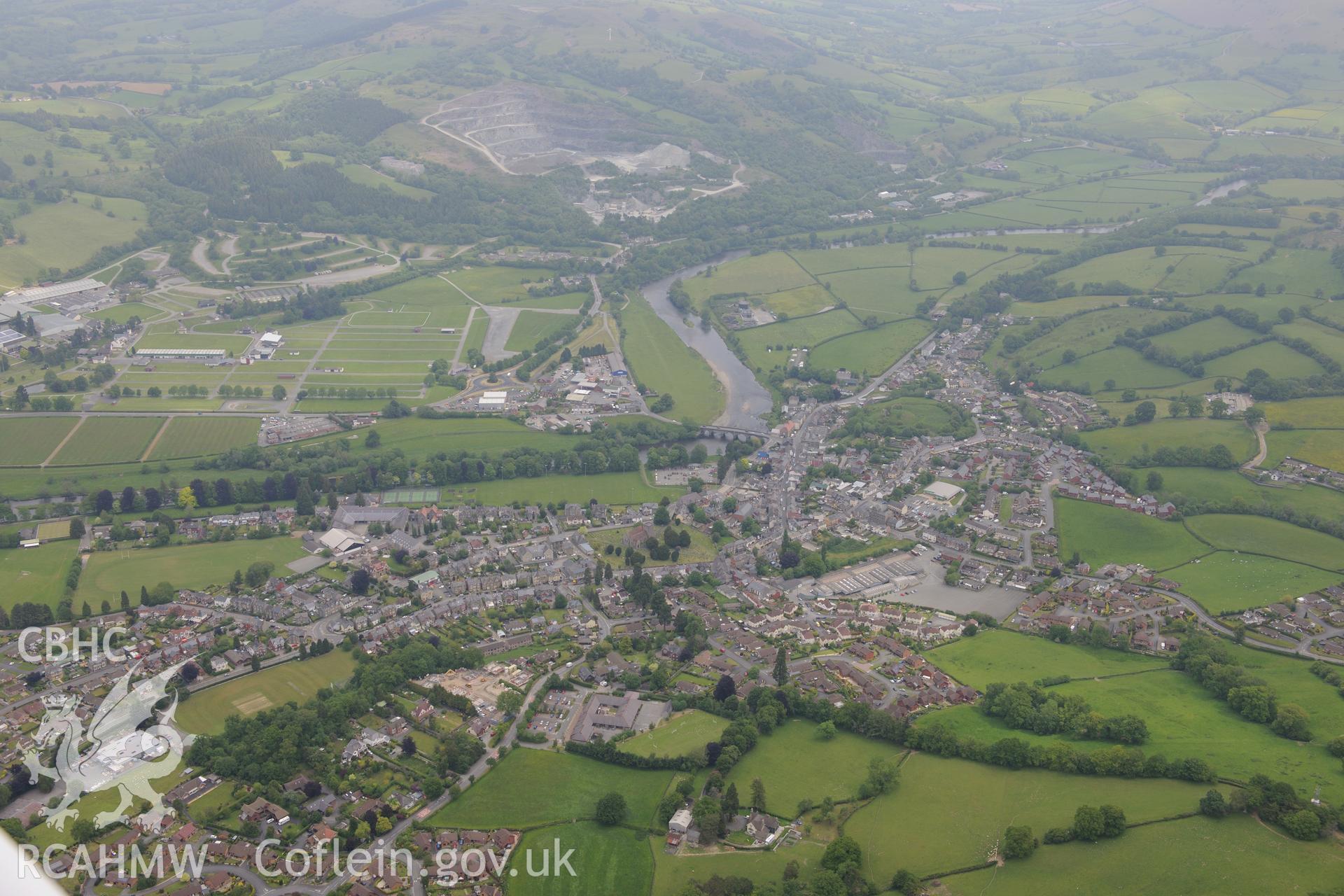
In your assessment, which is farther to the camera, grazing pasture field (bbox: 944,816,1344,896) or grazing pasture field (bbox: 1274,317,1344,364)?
grazing pasture field (bbox: 1274,317,1344,364)

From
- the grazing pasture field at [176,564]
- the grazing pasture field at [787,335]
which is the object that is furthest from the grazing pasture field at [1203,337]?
the grazing pasture field at [176,564]

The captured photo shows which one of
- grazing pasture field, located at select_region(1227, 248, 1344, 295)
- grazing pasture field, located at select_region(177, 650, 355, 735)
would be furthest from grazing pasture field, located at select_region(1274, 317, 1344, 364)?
grazing pasture field, located at select_region(177, 650, 355, 735)

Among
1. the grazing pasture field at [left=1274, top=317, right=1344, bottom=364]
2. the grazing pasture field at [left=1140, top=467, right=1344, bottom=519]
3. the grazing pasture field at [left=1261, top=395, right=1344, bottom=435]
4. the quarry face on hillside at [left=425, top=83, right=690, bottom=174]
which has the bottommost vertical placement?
the grazing pasture field at [left=1140, top=467, right=1344, bottom=519]

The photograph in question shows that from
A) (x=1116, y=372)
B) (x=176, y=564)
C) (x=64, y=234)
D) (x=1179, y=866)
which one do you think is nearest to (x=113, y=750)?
(x=176, y=564)

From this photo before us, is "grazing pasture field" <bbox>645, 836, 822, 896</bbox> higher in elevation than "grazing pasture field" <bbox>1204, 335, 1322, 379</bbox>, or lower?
lower

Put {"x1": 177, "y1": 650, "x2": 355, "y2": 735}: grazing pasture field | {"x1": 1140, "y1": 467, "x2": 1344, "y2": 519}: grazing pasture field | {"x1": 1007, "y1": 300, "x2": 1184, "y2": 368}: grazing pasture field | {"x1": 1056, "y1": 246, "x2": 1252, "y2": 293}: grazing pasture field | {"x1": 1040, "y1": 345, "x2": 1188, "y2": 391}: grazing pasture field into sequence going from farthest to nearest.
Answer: {"x1": 1056, "y1": 246, "x2": 1252, "y2": 293}: grazing pasture field → {"x1": 1007, "y1": 300, "x2": 1184, "y2": 368}: grazing pasture field → {"x1": 1040, "y1": 345, "x2": 1188, "y2": 391}: grazing pasture field → {"x1": 1140, "y1": 467, "x2": 1344, "y2": 519}: grazing pasture field → {"x1": 177, "y1": 650, "x2": 355, "y2": 735}: grazing pasture field

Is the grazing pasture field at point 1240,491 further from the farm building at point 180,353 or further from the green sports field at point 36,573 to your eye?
the farm building at point 180,353

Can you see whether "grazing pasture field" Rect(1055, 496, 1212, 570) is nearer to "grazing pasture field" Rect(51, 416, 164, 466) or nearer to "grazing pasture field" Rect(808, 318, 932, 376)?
"grazing pasture field" Rect(808, 318, 932, 376)
